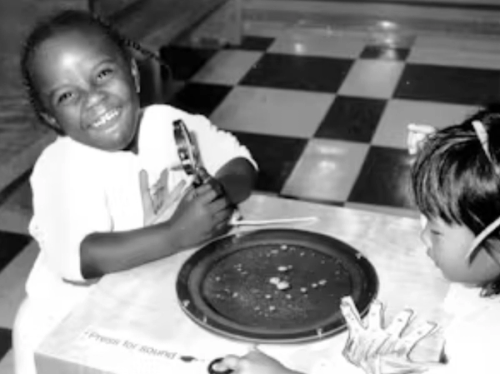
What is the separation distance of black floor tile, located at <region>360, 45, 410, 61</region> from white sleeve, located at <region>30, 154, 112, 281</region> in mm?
2325

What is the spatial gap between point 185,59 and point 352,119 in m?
0.87

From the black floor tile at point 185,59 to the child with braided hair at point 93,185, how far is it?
6.43 ft

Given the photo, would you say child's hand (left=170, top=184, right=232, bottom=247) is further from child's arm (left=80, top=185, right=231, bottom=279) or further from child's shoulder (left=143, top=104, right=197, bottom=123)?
child's shoulder (left=143, top=104, right=197, bottom=123)

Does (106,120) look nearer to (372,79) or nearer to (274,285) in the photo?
(274,285)

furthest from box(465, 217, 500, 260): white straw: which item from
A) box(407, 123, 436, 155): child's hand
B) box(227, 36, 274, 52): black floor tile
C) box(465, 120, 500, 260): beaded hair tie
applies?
box(227, 36, 274, 52): black floor tile

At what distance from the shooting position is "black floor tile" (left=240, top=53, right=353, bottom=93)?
3420 mm

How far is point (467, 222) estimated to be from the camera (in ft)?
3.72

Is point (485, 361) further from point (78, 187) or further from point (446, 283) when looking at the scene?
point (78, 187)

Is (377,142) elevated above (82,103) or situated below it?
below

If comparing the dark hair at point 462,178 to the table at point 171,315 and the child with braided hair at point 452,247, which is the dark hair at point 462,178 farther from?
the table at point 171,315

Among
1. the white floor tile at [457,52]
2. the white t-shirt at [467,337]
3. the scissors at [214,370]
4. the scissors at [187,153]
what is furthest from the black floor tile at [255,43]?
the scissors at [214,370]

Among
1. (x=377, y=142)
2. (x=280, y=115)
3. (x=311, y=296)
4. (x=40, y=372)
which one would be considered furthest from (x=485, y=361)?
(x=280, y=115)

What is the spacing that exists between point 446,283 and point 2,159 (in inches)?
56.4

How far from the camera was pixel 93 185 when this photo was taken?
4.91 ft
